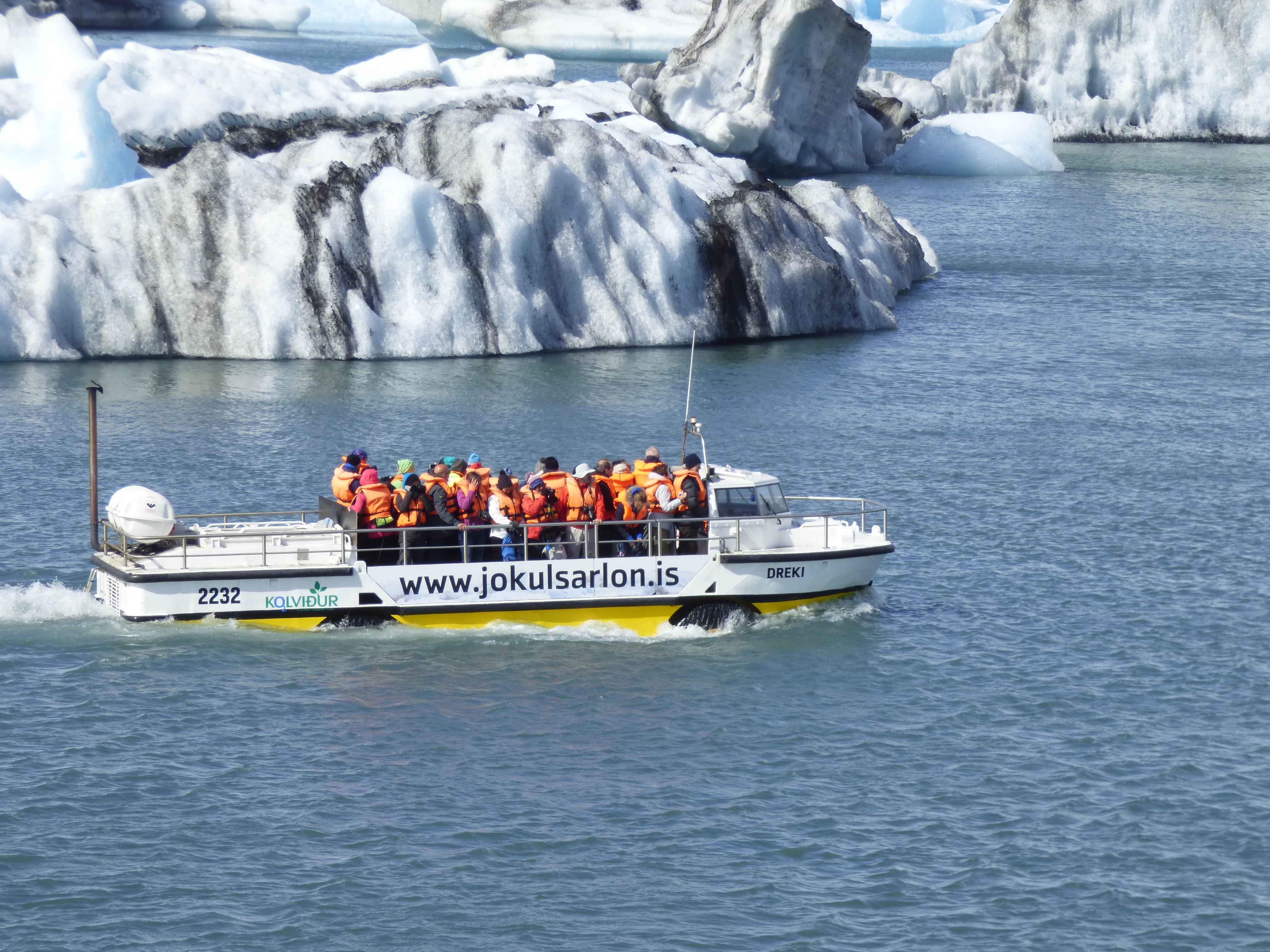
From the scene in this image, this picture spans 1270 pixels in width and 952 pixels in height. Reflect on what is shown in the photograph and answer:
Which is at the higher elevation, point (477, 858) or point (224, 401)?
point (224, 401)

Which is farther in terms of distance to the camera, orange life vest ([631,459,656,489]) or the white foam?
orange life vest ([631,459,656,489])

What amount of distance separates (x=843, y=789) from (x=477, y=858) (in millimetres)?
4968

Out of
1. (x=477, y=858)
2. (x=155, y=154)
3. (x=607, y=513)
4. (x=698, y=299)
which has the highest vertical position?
(x=155, y=154)

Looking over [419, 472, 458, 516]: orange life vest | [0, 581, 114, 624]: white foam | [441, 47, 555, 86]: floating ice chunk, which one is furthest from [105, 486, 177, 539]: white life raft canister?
[441, 47, 555, 86]: floating ice chunk

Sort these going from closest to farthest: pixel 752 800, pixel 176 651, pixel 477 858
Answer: pixel 477 858, pixel 752 800, pixel 176 651

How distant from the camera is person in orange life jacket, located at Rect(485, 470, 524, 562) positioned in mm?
26453

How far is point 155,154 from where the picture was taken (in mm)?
52844

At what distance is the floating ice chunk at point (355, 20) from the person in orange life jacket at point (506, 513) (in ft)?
408

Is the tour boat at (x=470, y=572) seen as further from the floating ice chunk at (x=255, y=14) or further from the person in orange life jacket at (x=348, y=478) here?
the floating ice chunk at (x=255, y=14)

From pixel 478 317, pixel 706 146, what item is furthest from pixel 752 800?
pixel 706 146

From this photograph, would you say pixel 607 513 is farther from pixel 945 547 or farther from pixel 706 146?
pixel 706 146

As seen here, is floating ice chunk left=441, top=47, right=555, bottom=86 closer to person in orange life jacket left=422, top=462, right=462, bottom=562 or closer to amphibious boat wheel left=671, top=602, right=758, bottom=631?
person in orange life jacket left=422, top=462, right=462, bottom=562

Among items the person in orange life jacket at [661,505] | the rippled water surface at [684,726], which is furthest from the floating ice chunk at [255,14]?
the person in orange life jacket at [661,505]

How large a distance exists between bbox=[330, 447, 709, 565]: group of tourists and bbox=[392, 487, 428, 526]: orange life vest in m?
0.02
